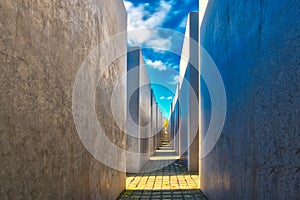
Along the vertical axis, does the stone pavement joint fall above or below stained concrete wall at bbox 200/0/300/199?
below

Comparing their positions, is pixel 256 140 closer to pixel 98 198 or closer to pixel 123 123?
pixel 98 198

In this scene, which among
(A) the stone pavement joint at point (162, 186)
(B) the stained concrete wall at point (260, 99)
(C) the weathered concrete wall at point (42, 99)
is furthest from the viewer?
(A) the stone pavement joint at point (162, 186)

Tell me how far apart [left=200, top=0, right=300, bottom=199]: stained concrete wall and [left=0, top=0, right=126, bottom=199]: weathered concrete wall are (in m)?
1.82

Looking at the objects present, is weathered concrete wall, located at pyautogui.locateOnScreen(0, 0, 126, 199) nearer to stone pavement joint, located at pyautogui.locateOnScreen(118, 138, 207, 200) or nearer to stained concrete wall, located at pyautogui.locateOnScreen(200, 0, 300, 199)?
stained concrete wall, located at pyautogui.locateOnScreen(200, 0, 300, 199)

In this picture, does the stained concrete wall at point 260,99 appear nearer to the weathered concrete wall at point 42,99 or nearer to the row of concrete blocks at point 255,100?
the row of concrete blocks at point 255,100

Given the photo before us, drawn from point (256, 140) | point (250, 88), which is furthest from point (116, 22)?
point (256, 140)

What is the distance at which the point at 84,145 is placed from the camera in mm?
3455

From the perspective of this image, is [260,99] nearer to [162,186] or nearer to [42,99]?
[42,99]

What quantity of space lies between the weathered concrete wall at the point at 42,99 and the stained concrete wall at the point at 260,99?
1816 millimetres

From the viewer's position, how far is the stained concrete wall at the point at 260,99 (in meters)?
2.06

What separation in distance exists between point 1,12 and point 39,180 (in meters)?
1.21

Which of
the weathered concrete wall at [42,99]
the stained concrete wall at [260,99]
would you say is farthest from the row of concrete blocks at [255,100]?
the weathered concrete wall at [42,99]

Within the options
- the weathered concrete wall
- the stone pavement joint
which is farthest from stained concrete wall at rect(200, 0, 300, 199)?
the weathered concrete wall

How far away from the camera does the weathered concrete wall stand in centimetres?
177
